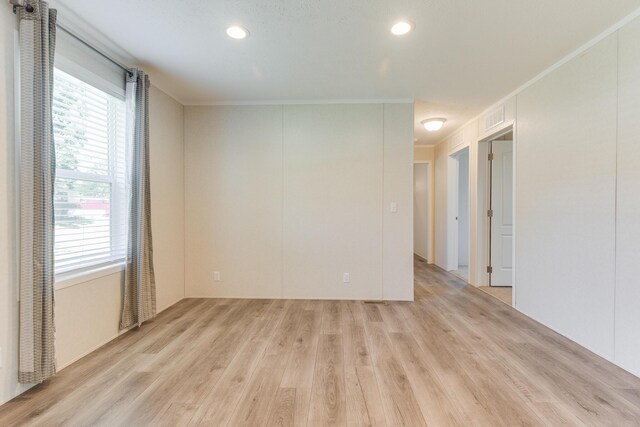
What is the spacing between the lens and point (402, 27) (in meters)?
2.14

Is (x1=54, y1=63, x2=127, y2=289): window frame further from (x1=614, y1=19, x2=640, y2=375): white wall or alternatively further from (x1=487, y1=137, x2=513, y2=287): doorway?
(x1=487, y1=137, x2=513, y2=287): doorway

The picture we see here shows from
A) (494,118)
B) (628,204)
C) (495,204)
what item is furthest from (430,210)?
(628,204)

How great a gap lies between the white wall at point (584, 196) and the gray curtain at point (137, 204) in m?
3.97

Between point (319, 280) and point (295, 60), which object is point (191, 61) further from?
point (319, 280)

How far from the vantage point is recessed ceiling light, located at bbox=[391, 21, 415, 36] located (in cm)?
209

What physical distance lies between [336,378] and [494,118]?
3.67 metres

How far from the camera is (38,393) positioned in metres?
1.80

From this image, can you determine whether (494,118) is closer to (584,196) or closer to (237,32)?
(584,196)

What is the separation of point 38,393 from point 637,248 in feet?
13.5

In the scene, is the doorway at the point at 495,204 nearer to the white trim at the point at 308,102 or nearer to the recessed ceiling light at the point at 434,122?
the recessed ceiling light at the point at 434,122

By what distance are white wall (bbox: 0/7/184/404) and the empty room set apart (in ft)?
0.06

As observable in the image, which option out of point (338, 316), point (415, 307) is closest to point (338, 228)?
point (338, 316)

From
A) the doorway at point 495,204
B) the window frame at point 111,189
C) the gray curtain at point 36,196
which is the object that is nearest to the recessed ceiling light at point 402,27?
the gray curtain at point 36,196

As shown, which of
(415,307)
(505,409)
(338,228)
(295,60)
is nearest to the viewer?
(505,409)
